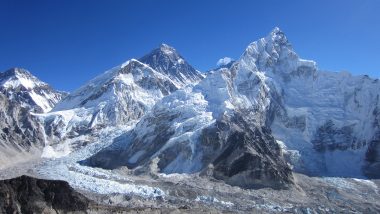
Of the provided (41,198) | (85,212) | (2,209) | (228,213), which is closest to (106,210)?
(85,212)

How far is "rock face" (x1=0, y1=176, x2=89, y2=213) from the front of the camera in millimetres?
138875

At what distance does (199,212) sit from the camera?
17725cm

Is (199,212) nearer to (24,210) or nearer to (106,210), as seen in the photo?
(106,210)

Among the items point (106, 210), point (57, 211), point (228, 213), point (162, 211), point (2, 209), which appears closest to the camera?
point (2, 209)

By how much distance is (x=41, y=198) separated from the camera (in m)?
144

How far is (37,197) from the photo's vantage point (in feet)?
470

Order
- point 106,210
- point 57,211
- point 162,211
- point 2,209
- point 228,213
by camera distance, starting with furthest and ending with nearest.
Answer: point 228,213 → point 162,211 → point 106,210 → point 57,211 → point 2,209

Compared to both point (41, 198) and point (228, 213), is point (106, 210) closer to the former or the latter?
point (41, 198)

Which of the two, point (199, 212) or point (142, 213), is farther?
point (199, 212)

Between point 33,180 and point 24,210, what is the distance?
9760mm

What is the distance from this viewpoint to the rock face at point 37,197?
13888cm

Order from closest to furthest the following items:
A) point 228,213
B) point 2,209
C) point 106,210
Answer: point 2,209, point 106,210, point 228,213

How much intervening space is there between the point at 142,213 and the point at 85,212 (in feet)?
59.2

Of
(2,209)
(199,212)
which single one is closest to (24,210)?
(2,209)
